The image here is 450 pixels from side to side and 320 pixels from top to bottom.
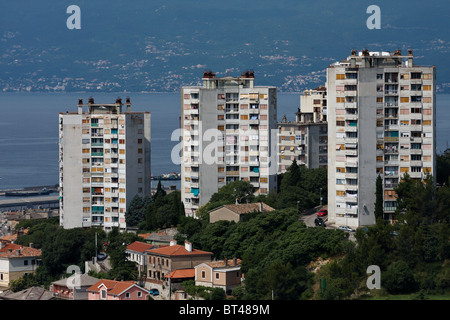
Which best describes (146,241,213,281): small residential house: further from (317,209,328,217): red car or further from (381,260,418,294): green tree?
(317,209,328,217): red car

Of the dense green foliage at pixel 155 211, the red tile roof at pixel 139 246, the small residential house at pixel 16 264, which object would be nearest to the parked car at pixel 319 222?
the red tile roof at pixel 139 246

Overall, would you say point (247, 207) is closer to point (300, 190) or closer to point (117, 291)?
point (300, 190)

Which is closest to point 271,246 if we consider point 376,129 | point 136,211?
point 376,129

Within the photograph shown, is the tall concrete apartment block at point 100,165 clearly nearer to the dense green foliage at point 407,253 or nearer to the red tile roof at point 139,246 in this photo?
the red tile roof at point 139,246

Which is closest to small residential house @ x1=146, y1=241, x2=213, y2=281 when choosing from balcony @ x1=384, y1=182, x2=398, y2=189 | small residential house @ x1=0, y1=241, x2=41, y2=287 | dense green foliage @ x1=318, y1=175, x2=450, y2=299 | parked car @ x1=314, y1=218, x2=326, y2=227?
dense green foliage @ x1=318, y1=175, x2=450, y2=299

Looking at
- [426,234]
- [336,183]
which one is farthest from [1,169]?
[426,234]
